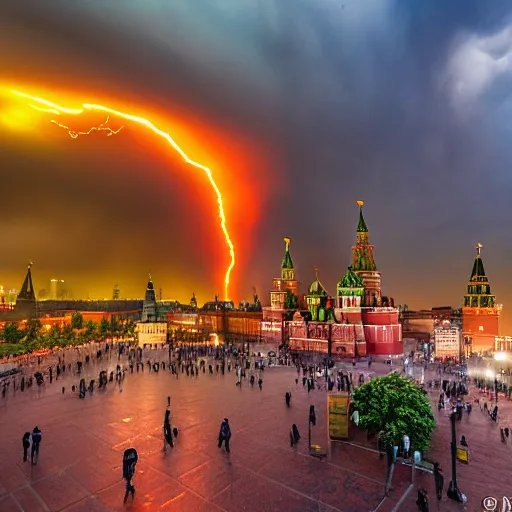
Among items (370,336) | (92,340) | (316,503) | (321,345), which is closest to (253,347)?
(321,345)

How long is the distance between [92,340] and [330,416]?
52.9m

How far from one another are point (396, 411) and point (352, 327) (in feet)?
99.7

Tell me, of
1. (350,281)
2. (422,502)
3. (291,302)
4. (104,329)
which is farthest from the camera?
(104,329)

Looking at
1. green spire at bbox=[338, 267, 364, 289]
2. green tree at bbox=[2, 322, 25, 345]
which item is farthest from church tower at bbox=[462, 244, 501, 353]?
green tree at bbox=[2, 322, 25, 345]

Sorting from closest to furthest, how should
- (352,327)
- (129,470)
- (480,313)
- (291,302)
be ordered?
(129,470), (352,327), (480,313), (291,302)

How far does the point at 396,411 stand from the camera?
11.8 metres

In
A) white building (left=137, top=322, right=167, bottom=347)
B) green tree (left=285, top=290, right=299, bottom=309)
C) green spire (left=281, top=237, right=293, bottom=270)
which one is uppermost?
green spire (left=281, top=237, right=293, bottom=270)

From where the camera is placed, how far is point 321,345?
43.1 meters

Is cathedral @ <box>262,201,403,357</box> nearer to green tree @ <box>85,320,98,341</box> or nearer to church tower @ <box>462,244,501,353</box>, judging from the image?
church tower @ <box>462,244,501,353</box>

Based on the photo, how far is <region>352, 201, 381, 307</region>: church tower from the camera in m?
48.7

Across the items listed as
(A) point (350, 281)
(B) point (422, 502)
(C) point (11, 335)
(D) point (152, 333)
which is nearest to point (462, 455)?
(B) point (422, 502)

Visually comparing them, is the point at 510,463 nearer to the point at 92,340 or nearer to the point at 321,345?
the point at 321,345

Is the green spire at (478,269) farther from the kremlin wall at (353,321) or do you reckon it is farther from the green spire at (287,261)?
the green spire at (287,261)

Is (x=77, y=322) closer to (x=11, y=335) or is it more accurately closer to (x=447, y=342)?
(x=11, y=335)
